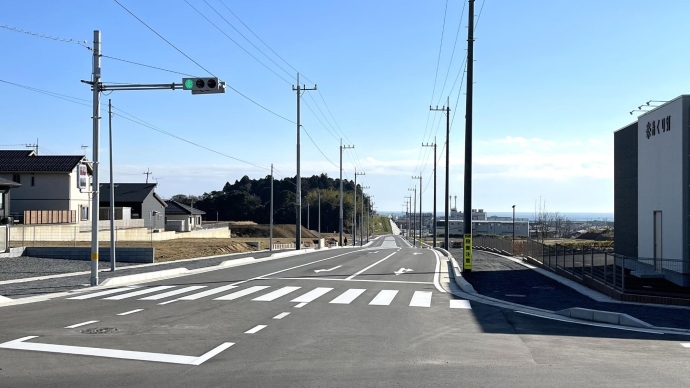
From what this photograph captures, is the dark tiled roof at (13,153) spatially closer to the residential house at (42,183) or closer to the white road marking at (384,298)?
→ the residential house at (42,183)

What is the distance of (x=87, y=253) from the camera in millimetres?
32188

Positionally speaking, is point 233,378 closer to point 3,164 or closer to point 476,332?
point 476,332

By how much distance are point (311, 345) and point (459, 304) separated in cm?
718

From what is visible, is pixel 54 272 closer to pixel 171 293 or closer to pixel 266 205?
pixel 171 293

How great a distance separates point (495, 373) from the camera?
8.73 m

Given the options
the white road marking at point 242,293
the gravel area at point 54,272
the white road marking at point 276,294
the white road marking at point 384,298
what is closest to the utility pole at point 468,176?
the white road marking at point 384,298

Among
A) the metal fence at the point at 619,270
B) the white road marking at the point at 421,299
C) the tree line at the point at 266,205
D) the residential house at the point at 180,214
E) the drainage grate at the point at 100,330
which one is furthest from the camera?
the tree line at the point at 266,205

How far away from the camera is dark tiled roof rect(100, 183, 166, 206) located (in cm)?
7738

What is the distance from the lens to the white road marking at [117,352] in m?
9.39

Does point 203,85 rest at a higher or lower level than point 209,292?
higher

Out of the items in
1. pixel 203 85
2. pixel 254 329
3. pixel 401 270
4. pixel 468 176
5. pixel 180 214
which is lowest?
pixel 401 270

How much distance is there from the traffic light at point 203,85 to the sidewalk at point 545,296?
10361 mm

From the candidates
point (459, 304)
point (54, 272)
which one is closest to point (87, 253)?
point (54, 272)

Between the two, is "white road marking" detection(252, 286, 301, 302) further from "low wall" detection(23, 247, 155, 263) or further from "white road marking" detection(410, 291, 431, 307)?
"low wall" detection(23, 247, 155, 263)
